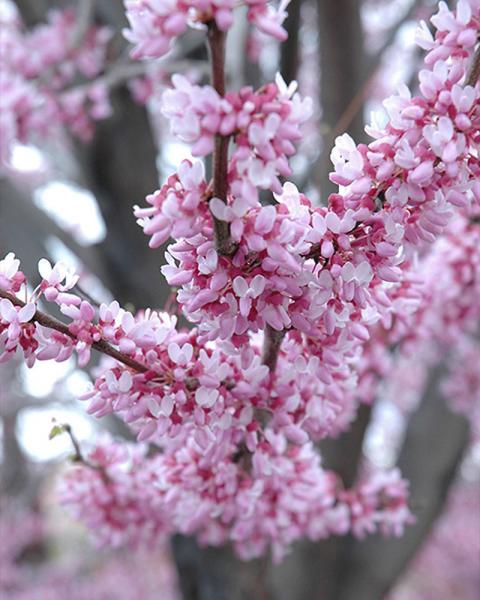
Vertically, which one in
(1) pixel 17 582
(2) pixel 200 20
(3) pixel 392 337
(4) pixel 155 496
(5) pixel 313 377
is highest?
(2) pixel 200 20

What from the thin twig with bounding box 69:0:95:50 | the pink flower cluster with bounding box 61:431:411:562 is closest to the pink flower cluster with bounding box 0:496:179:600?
the pink flower cluster with bounding box 61:431:411:562

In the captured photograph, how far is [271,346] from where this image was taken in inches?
38.8

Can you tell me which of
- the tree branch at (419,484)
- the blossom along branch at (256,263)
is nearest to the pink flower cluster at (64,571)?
the tree branch at (419,484)

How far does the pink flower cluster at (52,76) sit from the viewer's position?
87.0 inches

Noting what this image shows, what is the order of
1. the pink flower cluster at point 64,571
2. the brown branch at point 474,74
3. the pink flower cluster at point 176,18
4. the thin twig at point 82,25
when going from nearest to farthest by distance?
the pink flower cluster at point 176,18 < the brown branch at point 474,74 < the thin twig at point 82,25 < the pink flower cluster at point 64,571

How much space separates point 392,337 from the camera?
1534mm

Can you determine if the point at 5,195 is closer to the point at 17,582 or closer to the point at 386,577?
the point at 386,577

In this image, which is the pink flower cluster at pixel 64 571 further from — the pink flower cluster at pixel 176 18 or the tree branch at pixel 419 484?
the pink flower cluster at pixel 176 18

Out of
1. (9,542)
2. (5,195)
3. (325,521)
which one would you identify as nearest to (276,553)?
(325,521)

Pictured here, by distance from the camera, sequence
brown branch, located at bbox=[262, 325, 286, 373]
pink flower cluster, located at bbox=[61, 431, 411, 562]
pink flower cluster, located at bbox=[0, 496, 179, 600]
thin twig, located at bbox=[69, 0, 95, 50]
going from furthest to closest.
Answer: pink flower cluster, located at bbox=[0, 496, 179, 600] → thin twig, located at bbox=[69, 0, 95, 50] → pink flower cluster, located at bbox=[61, 431, 411, 562] → brown branch, located at bbox=[262, 325, 286, 373]

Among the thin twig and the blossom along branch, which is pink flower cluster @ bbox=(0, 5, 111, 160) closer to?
the thin twig

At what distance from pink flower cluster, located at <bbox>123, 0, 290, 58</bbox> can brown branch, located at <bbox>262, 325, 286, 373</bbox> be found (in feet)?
1.34

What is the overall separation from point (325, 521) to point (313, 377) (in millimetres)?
714

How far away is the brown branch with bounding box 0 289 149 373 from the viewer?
85 cm
